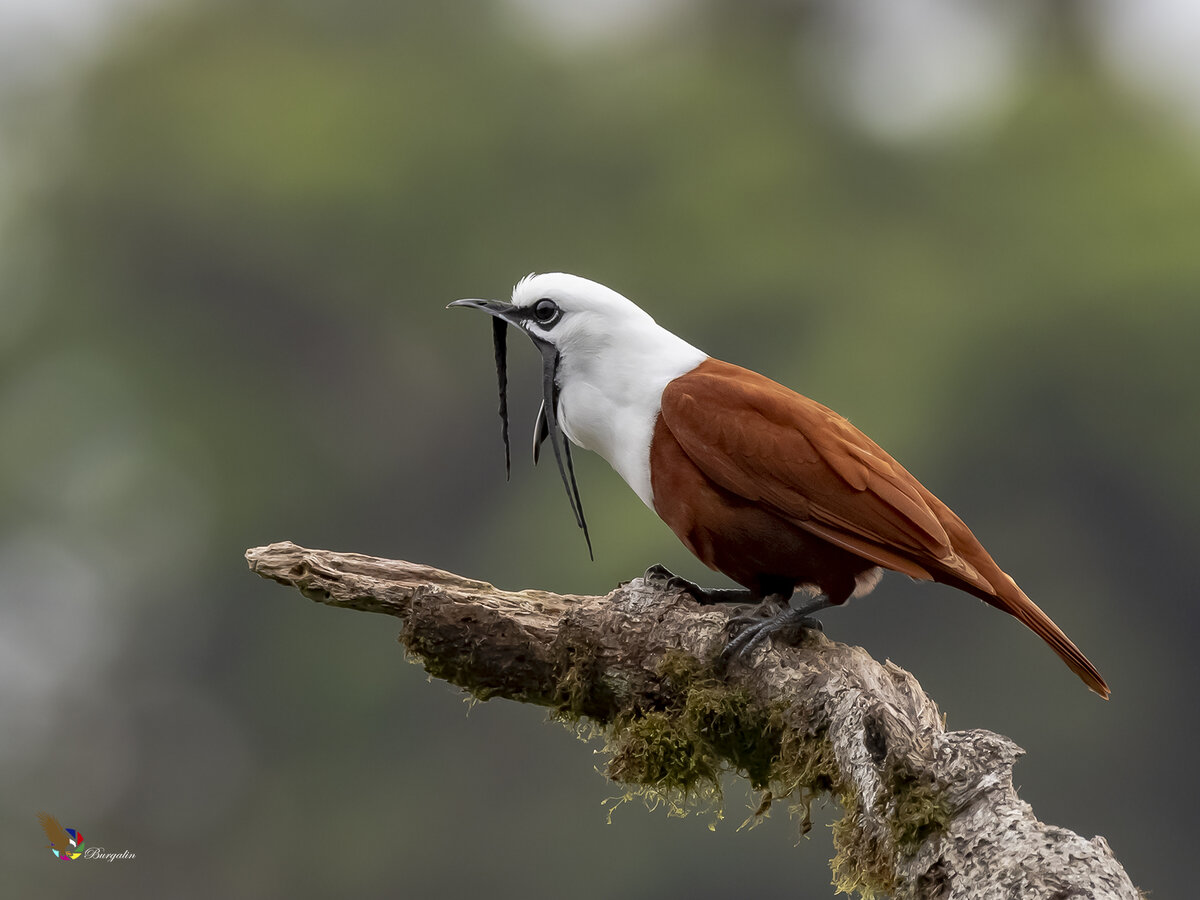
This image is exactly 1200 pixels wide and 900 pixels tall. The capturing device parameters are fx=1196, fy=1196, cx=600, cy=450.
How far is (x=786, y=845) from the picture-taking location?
6.56 m

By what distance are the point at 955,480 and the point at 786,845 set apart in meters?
2.28

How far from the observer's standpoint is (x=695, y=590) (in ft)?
8.76

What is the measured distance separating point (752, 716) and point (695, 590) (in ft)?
1.14

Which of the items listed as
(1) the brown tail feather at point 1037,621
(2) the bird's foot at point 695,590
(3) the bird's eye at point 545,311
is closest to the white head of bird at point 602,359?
(3) the bird's eye at point 545,311

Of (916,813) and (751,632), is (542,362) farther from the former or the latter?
(916,813)

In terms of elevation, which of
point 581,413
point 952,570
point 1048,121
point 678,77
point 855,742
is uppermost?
point 678,77

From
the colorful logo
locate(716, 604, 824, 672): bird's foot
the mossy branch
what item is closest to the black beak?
the mossy branch

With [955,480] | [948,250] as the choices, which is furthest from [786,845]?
[948,250]

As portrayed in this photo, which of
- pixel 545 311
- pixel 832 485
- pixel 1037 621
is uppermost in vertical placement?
pixel 545 311

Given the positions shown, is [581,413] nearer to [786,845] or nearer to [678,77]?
[786,845]

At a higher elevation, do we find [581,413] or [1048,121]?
[1048,121]

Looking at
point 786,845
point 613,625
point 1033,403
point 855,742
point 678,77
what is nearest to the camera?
point 855,742

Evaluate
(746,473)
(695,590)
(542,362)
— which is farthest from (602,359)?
(695,590)

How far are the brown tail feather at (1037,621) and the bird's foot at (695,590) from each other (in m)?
0.53
